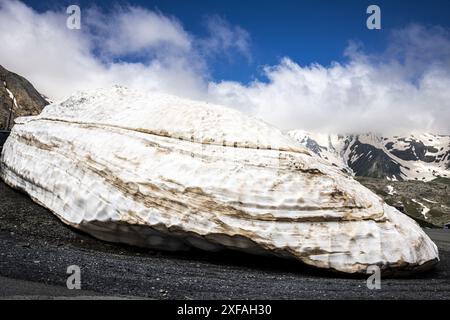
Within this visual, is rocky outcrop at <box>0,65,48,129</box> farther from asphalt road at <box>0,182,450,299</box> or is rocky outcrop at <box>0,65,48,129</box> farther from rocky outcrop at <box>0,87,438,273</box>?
asphalt road at <box>0,182,450,299</box>

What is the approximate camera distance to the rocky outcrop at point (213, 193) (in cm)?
943

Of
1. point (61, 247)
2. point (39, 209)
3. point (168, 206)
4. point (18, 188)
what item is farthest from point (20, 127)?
point (168, 206)

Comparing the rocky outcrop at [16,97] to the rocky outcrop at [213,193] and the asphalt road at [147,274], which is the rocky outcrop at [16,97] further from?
the asphalt road at [147,274]

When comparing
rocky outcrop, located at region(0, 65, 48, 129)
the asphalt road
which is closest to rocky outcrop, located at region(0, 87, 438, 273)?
the asphalt road

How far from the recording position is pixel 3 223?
1071cm

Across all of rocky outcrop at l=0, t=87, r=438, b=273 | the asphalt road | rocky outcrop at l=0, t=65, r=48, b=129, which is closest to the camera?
the asphalt road

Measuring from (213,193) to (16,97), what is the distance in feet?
411

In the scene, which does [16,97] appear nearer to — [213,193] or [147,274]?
[213,193]

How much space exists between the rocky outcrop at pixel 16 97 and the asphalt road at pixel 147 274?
Result: 99376 millimetres

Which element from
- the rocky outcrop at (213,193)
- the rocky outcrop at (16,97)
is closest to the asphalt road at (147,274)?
the rocky outcrop at (213,193)

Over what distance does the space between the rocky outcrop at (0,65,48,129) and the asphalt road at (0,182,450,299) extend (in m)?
99.4

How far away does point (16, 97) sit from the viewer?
118062mm

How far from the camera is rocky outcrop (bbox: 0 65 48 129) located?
106m
